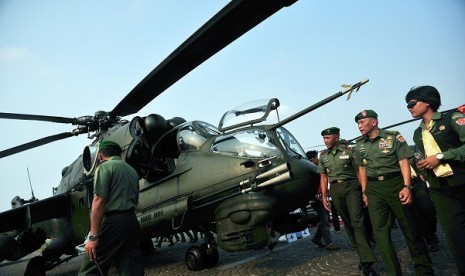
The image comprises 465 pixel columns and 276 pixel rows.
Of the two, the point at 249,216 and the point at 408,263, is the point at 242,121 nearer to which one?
the point at 249,216

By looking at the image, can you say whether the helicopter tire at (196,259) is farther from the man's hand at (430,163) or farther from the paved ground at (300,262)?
the man's hand at (430,163)

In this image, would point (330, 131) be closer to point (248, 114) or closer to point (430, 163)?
point (248, 114)

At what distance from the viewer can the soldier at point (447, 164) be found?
2914 mm

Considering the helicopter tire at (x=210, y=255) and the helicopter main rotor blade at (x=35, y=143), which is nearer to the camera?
the helicopter tire at (x=210, y=255)

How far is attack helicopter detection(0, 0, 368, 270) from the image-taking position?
161 inches

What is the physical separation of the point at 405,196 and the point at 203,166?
9.62 ft

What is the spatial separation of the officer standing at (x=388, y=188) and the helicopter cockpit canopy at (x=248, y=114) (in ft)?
5.13

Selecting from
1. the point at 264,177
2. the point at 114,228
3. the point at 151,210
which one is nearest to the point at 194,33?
the point at 264,177

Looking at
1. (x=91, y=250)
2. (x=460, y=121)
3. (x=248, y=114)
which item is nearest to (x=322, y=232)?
(x=248, y=114)

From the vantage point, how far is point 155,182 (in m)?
5.80

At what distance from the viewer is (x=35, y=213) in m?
6.98

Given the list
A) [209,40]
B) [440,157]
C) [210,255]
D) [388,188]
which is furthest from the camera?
[210,255]

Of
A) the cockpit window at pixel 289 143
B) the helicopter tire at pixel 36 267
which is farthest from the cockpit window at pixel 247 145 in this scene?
the helicopter tire at pixel 36 267

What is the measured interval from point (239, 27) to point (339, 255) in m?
4.33
